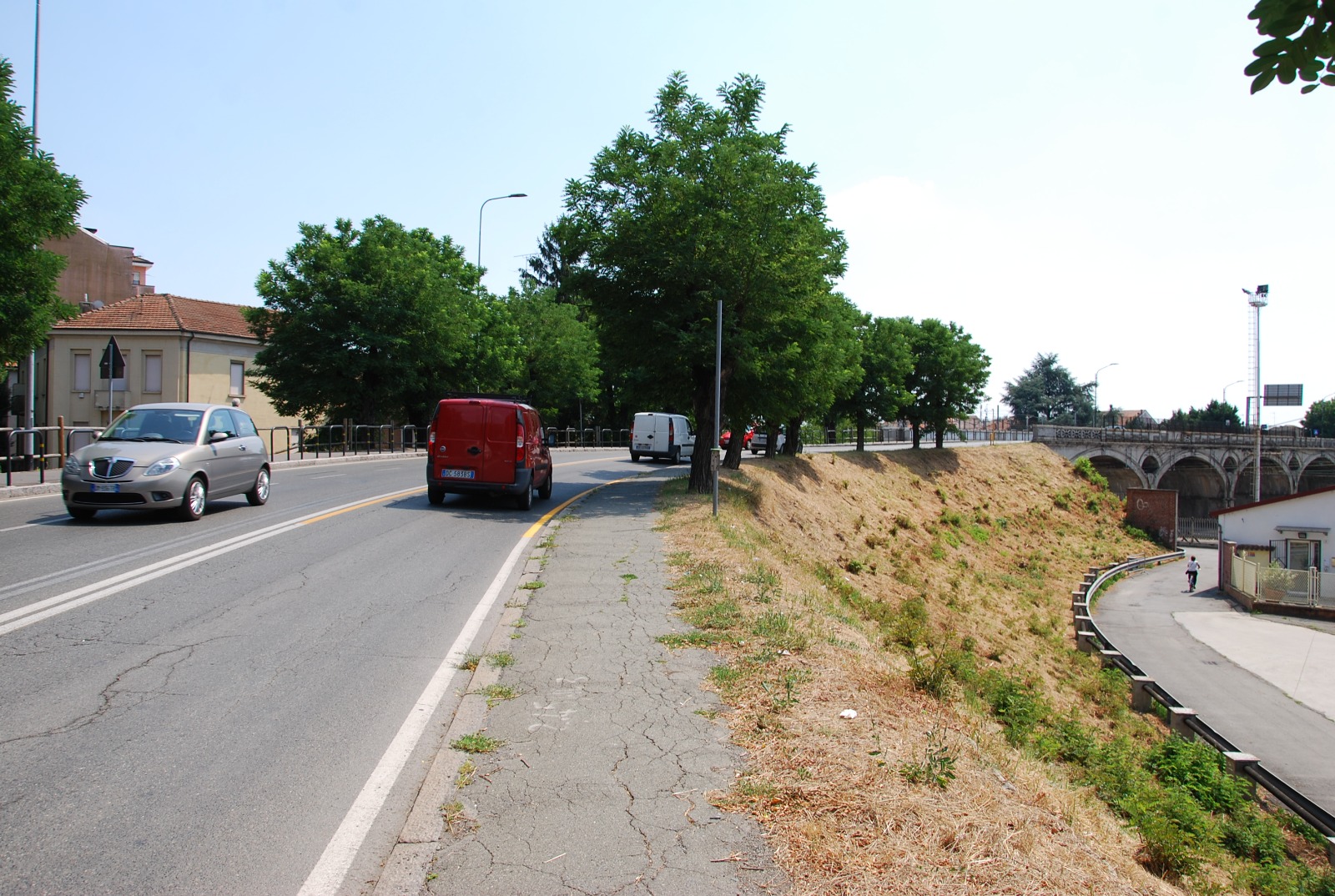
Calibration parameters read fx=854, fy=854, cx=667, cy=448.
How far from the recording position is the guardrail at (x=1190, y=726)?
13258mm

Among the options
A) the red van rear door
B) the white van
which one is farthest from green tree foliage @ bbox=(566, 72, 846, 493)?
the white van

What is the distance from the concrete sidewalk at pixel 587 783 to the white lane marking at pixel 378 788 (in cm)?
21

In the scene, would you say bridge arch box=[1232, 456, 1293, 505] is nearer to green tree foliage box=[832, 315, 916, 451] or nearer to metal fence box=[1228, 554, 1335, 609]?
green tree foliage box=[832, 315, 916, 451]

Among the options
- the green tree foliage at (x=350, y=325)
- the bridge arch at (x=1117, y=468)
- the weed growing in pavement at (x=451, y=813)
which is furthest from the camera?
the bridge arch at (x=1117, y=468)

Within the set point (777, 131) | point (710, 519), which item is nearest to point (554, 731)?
point (710, 519)

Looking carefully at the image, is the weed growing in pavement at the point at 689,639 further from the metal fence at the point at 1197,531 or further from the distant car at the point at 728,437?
the metal fence at the point at 1197,531

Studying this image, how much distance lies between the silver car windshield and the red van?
4.03m

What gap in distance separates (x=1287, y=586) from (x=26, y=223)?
138ft

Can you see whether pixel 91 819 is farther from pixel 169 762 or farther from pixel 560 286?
pixel 560 286

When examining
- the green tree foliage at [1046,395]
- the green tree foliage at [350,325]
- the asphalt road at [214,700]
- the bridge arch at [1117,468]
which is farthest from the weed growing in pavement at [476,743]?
the green tree foliage at [1046,395]

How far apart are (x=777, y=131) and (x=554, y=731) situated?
19.3m

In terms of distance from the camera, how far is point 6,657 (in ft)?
19.8

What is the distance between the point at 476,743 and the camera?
4785 millimetres

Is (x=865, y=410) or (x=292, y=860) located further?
(x=865, y=410)
